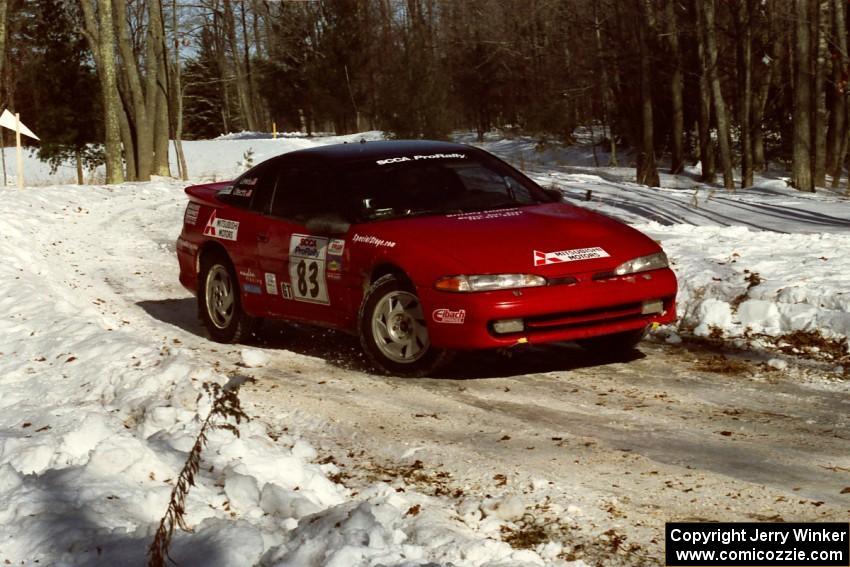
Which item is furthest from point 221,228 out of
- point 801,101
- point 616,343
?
point 801,101

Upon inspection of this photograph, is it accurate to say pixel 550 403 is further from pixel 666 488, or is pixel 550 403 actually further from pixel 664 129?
pixel 664 129

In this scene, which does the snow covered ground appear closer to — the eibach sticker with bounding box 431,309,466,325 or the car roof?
the eibach sticker with bounding box 431,309,466,325

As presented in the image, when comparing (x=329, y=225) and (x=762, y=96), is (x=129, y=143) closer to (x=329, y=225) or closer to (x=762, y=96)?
(x=762, y=96)

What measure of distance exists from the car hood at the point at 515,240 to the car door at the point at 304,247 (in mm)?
393

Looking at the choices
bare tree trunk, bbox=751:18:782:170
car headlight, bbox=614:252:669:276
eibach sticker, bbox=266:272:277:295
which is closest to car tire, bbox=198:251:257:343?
eibach sticker, bbox=266:272:277:295

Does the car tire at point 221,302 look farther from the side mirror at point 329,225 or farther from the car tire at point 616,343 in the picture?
the car tire at point 616,343

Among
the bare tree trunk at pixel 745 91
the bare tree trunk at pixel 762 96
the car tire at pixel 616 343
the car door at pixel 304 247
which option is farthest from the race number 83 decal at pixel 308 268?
the bare tree trunk at pixel 762 96

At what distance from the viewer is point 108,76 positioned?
3080cm

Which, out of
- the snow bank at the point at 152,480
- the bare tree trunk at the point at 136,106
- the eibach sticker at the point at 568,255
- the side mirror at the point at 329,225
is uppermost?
the bare tree trunk at the point at 136,106

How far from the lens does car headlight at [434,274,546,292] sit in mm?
7172

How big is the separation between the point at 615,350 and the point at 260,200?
3049mm

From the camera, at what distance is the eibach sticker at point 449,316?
7184mm

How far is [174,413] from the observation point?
6.41 metres

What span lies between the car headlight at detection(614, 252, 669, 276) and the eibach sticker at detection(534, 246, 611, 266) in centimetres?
13
